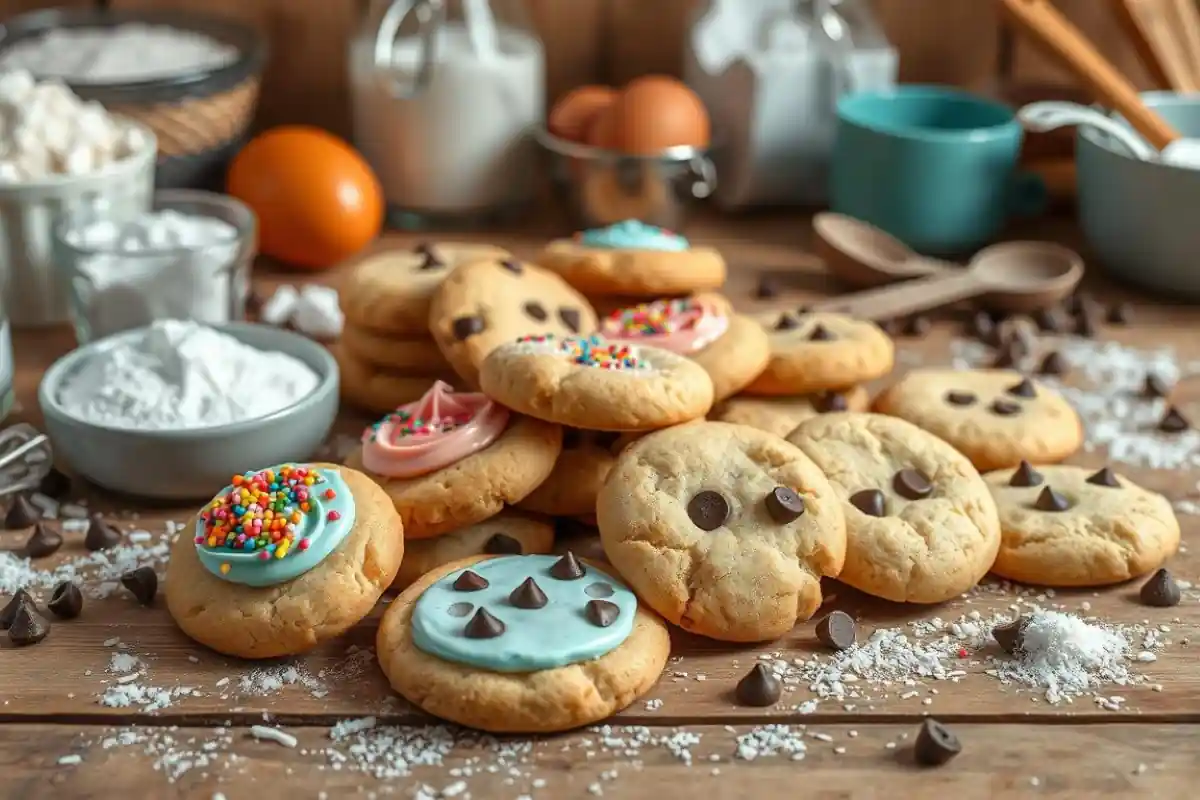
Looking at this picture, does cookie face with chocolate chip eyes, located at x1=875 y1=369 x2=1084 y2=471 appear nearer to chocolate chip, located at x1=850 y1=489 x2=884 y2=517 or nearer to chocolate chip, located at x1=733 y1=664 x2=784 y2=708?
chocolate chip, located at x1=850 y1=489 x2=884 y2=517

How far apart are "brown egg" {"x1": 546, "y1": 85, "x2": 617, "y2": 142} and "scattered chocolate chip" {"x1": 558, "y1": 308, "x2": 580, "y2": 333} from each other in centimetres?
64

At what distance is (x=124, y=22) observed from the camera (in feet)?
7.38

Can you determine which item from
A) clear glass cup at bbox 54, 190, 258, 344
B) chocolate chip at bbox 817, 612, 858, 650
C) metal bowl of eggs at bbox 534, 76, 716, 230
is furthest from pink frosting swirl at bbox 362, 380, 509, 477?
metal bowl of eggs at bbox 534, 76, 716, 230

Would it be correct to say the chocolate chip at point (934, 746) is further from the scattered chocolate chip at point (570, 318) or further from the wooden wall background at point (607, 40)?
the wooden wall background at point (607, 40)

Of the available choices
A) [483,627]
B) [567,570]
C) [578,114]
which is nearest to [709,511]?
[567,570]

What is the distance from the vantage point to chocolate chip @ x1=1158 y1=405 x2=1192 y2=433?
1.62 metres

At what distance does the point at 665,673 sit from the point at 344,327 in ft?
2.32

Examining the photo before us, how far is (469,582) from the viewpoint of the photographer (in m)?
1.16

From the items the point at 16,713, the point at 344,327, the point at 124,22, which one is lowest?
the point at 16,713

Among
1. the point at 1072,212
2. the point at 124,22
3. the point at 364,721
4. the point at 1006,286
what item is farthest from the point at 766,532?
the point at 124,22

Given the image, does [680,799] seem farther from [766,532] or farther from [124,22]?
[124,22]

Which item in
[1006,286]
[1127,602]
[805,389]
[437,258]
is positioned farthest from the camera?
[1006,286]

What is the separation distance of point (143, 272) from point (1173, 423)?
1.29 metres

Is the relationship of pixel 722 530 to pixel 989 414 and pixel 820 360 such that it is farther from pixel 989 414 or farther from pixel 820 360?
pixel 989 414
